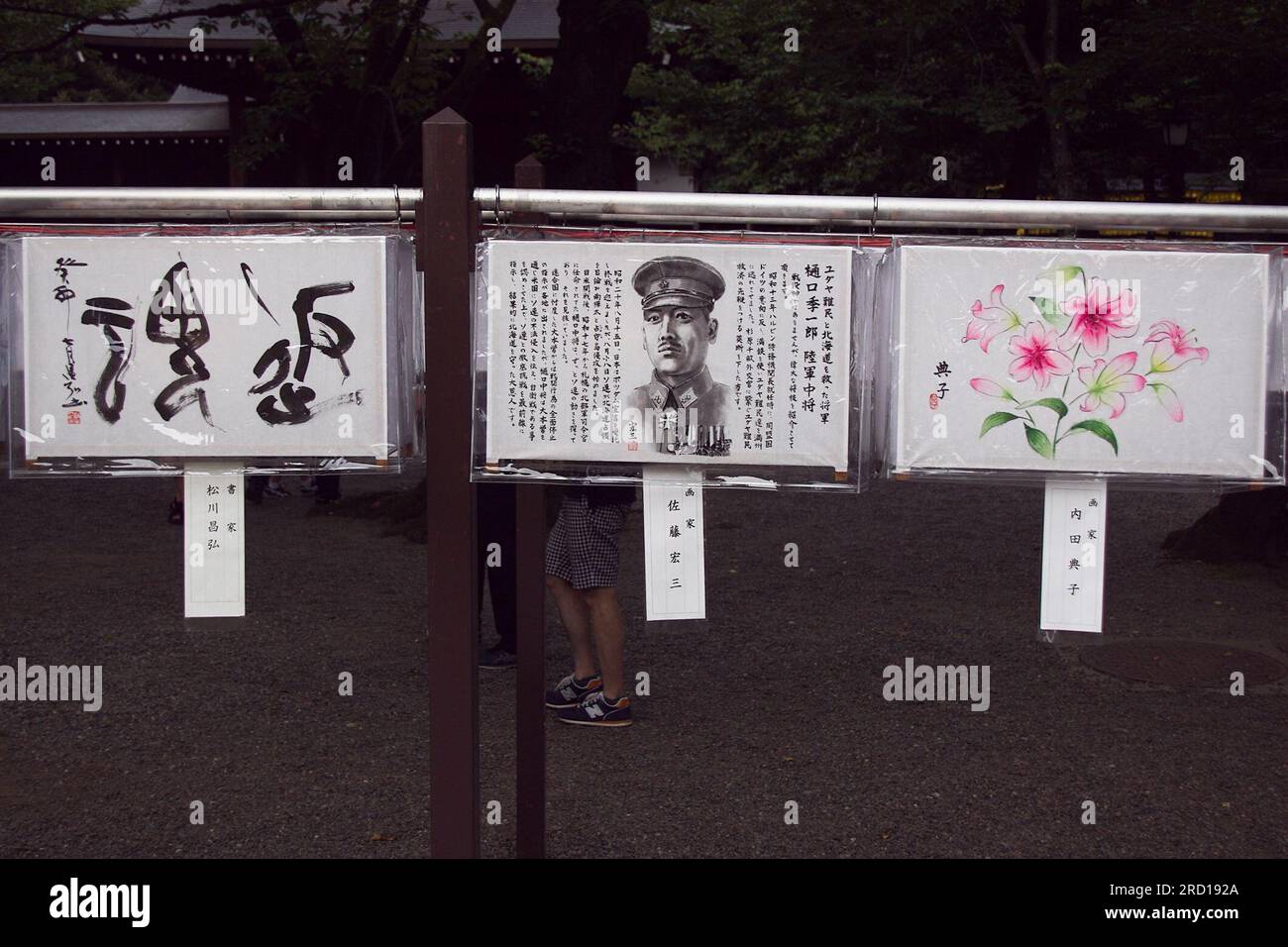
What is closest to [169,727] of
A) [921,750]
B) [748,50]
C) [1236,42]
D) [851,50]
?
[921,750]

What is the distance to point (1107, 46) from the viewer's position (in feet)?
28.7

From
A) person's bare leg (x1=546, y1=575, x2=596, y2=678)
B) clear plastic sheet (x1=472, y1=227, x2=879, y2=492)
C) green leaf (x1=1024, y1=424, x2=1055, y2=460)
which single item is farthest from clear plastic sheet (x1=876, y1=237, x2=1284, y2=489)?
person's bare leg (x1=546, y1=575, x2=596, y2=678)

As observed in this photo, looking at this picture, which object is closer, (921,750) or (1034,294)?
(1034,294)

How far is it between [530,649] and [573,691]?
195cm

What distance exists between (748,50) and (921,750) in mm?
21385

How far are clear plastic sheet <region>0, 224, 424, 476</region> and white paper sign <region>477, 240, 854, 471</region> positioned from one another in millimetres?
288

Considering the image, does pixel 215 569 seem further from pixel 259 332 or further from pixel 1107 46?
pixel 1107 46

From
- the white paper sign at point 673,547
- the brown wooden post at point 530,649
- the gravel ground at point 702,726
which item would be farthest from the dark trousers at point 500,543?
the white paper sign at point 673,547

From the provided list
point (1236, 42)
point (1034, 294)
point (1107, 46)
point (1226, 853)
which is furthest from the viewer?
point (1107, 46)

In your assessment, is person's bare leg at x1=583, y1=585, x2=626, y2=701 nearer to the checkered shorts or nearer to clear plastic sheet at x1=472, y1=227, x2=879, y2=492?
the checkered shorts

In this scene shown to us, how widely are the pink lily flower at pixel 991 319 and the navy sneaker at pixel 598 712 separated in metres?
2.88

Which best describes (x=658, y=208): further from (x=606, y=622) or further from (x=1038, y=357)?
(x=606, y=622)

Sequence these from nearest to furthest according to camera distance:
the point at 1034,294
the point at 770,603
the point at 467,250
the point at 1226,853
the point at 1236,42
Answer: the point at 467,250 < the point at 1034,294 < the point at 1226,853 < the point at 1236,42 < the point at 770,603

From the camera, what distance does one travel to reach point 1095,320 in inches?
121
